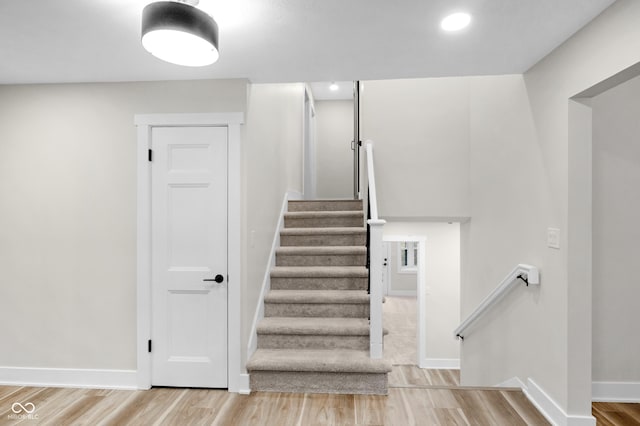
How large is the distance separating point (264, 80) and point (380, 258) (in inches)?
63.7

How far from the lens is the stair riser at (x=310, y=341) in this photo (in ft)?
9.88

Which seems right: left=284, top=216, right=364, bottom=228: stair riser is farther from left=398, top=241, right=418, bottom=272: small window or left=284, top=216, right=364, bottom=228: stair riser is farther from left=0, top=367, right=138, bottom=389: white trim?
left=398, top=241, right=418, bottom=272: small window

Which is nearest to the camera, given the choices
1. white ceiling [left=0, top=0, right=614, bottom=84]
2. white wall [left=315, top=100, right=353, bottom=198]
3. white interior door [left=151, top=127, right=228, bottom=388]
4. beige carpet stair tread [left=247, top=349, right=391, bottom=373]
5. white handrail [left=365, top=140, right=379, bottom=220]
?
white ceiling [left=0, top=0, right=614, bottom=84]

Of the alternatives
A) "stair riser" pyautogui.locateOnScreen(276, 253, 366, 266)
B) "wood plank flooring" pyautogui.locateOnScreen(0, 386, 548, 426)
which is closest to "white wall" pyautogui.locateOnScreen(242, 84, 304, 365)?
"stair riser" pyautogui.locateOnScreen(276, 253, 366, 266)

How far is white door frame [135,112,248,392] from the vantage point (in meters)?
2.80

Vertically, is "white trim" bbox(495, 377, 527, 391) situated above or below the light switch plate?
below

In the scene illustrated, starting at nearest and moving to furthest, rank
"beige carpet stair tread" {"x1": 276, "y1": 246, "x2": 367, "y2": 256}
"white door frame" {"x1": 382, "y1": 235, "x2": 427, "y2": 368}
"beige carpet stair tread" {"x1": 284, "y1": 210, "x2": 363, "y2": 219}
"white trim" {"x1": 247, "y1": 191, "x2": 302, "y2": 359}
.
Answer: "white trim" {"x1": 247, "y1": 191, "x2": 302, "y2": 359}, "beige carpet stair tread" {"x1": 276, "y1": 246, "x2": 367, "y2": 256}, "beige carpet stair tread" {"x1": 284, "y1": 210, "x2": 363, "y2": 219}, "white door frame" {"x1": 382, "y1": 235, "x2": 427, "y2": 368}

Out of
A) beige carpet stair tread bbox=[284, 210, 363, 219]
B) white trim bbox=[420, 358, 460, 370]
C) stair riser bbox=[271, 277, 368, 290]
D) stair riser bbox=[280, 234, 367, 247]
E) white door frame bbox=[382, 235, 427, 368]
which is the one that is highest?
beige carpet stair tread bbox=[284, 210, 363, 219]

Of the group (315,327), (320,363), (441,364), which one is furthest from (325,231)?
(441,364)

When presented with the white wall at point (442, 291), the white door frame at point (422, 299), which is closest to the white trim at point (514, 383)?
the white door frame at point (422, 299)

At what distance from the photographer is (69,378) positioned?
9.52ft

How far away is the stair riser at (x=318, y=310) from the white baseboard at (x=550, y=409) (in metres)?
1.31

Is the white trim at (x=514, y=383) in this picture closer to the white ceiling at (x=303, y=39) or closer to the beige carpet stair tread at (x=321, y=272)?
the beige carpet stair tread at (x=321, y=272)

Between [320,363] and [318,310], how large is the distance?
62cm
